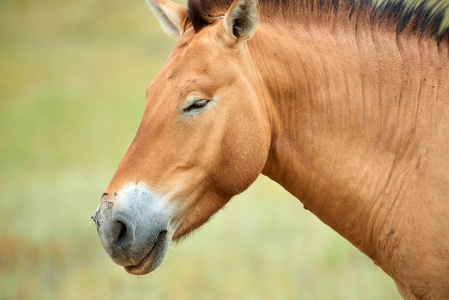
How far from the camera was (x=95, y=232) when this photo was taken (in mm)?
9625

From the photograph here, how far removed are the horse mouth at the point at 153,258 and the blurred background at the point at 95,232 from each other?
56 cm

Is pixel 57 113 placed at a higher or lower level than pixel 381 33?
lower

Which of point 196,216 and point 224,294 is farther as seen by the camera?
point 224,294

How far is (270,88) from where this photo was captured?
3.28 m

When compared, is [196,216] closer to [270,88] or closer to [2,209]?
[270,88]

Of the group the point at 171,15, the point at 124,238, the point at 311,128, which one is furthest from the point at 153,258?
the point at 171,15

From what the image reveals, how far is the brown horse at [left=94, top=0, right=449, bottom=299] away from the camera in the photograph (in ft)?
9.70

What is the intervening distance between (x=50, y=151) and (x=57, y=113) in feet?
11.8

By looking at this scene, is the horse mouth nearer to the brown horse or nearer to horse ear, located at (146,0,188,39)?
the brown horse

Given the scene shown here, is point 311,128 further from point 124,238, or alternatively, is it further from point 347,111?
point 124,238

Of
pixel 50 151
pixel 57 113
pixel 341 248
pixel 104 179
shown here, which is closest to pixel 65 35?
pixel 57 113

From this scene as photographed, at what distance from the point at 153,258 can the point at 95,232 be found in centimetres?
707

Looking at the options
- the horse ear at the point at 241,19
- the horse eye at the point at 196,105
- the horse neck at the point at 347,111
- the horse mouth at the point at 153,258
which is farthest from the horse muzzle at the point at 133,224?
the horse ear at the point at 241,19

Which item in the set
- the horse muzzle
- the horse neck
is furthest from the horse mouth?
the horse neck
